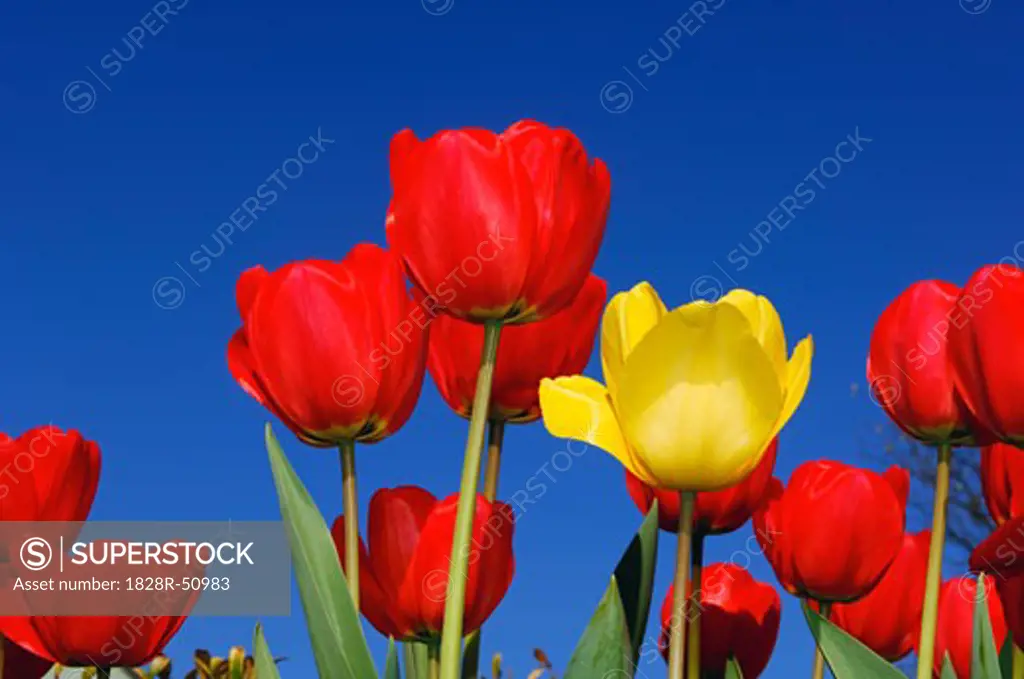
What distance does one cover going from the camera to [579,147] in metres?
1.79

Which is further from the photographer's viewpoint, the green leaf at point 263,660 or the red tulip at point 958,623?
the red tulip at point 958,623

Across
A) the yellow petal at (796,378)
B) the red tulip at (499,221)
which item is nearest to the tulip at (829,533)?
the yellow petal at (796,378)

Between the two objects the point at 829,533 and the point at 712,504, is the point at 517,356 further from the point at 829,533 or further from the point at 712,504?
the point at 829,533

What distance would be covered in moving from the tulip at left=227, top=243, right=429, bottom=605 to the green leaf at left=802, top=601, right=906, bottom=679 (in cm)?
67

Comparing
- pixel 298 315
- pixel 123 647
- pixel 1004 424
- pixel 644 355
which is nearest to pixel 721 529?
pixel 1004 424

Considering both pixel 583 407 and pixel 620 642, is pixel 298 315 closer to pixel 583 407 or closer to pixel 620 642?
pixel 583 407

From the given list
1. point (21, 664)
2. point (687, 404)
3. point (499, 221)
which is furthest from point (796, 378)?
point (21, 664)

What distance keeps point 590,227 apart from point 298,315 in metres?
0.43

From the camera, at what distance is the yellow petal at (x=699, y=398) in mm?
1627

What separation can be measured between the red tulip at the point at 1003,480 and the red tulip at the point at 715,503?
0.42 m

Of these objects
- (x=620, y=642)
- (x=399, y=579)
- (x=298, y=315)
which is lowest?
(x=620, y=642)

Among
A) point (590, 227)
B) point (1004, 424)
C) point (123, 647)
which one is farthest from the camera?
point (123, 647)

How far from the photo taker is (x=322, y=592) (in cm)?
167

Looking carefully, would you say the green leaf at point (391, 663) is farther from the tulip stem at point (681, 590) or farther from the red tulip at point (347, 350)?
the tulip stem at point (681, 590)
